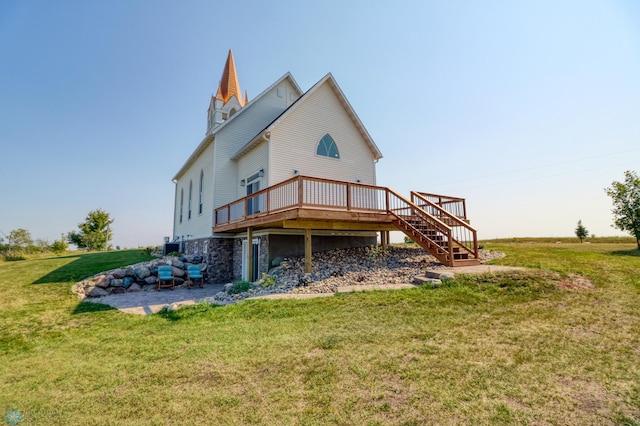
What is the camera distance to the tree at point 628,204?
17062 mm

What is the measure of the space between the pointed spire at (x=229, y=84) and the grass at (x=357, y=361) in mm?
15388

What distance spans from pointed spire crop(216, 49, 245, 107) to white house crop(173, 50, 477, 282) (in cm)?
444

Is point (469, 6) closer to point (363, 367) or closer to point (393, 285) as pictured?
point (393, 285)

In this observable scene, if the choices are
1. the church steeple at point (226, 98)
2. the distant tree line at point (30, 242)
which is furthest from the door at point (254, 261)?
the distant tree line at point (30, 242)

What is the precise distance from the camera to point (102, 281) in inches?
435

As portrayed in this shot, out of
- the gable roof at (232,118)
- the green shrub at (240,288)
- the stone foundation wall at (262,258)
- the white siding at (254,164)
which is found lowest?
the green shrub at (240,288)

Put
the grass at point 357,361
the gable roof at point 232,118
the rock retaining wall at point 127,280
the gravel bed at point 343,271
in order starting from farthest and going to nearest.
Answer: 1. the gable roof at point 232,118
2. the rock retaining wall at point 127,280
3. the gravel bed at point 343,271
4. the grass at point 357,361

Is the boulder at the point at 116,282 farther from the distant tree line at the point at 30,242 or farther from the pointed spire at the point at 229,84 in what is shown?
the distant tree line at the point at 30,242

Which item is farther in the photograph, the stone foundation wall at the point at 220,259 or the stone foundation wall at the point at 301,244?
the stone foundation wall at the point at 220,259

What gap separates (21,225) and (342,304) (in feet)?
136

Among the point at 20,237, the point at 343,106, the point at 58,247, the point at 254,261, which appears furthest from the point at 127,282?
the point at 20,237

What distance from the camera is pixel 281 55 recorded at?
13.2m

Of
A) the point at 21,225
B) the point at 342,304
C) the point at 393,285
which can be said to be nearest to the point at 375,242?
the point at 393,285

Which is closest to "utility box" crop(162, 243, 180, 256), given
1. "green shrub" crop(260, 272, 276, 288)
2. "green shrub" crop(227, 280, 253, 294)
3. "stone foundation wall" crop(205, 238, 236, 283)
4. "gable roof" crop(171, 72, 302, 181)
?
"gable roof" crop(171, 72, 302, 181)
